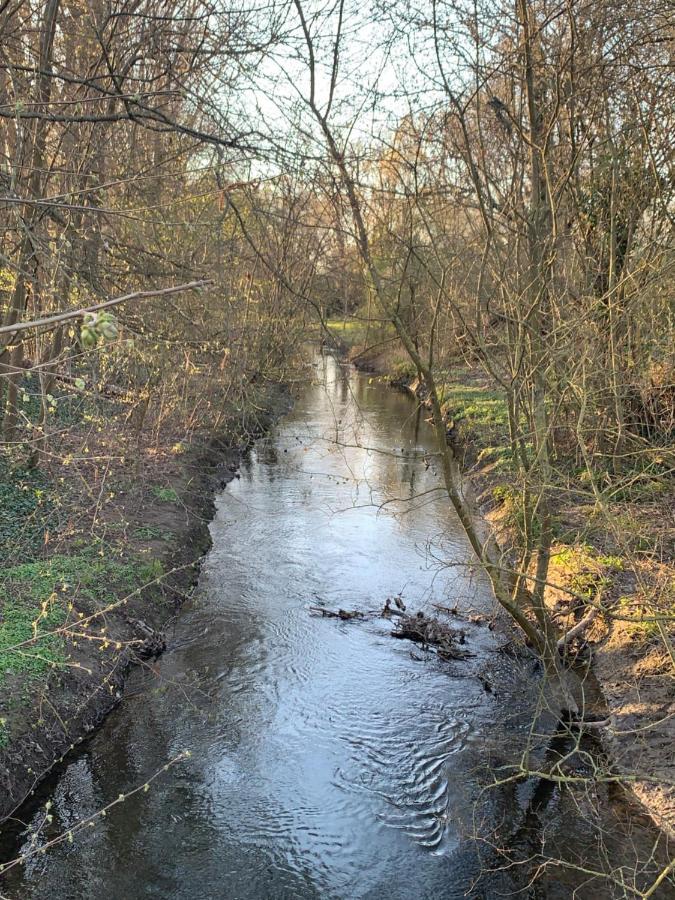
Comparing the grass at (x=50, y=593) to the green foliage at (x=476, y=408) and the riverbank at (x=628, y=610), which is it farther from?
the green foliage at (x=476, y=408)

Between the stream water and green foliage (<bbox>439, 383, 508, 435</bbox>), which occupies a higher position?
green foliage (<bbox>439, 383, 508, 435</bbox>)

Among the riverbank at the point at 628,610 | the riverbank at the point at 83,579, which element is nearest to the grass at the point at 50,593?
the riverbank at the point at 83,579

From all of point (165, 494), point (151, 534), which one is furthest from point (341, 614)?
point (165, 494)

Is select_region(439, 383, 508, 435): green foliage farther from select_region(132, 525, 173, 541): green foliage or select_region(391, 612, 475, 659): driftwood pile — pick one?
select_region(391, 612, 475, 659): driftwood pile

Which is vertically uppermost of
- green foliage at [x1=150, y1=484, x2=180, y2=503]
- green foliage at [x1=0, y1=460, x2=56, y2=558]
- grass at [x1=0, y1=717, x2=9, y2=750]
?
green foliage at [x1=0, y1=460, x2=56, y2=558]

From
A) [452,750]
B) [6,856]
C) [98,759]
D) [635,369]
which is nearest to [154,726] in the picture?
[98,759]

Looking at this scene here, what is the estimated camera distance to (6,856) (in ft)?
17.0

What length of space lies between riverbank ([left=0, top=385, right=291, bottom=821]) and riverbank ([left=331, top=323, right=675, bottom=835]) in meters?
3.51

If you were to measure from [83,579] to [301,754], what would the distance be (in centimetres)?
Result: 332

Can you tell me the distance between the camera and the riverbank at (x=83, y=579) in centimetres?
612

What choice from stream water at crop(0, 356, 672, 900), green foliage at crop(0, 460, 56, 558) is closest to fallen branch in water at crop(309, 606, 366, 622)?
stream water at crop(0, 356, 672, 900)

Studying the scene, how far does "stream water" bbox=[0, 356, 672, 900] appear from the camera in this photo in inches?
206

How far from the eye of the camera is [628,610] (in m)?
7.32

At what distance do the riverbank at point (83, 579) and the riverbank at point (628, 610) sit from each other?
351cm
